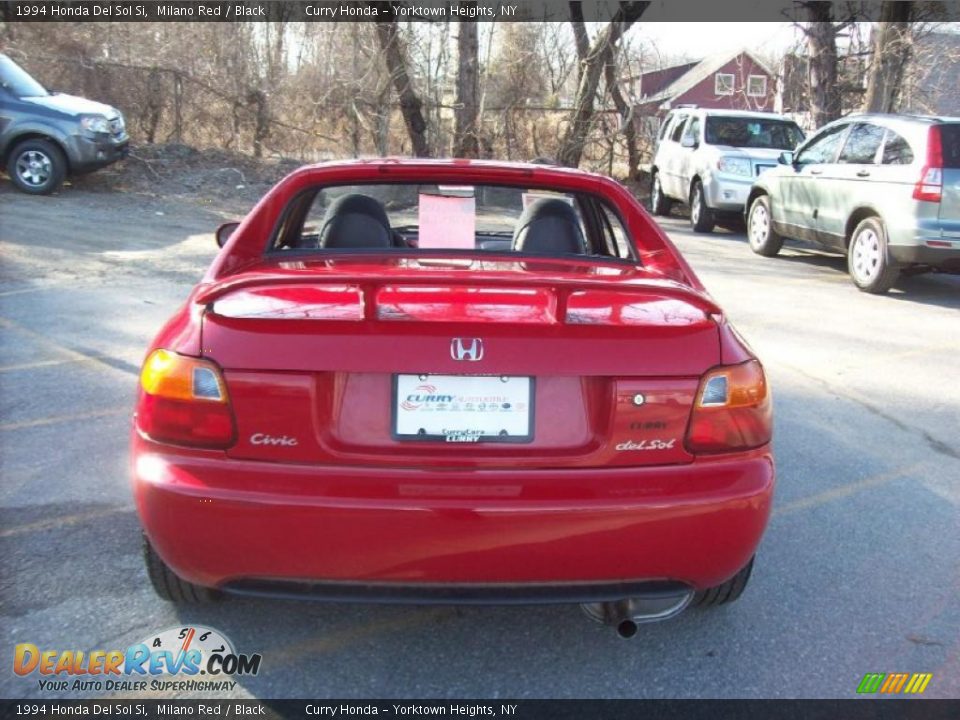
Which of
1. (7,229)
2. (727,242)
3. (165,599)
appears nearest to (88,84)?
(7,229)

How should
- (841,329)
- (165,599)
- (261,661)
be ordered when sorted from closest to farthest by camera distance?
(261,661), (165,599), (841,329)

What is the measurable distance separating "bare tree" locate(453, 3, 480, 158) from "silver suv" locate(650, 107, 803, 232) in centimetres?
395

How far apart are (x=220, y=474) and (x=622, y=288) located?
1.29 meters

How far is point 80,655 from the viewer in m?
2.69

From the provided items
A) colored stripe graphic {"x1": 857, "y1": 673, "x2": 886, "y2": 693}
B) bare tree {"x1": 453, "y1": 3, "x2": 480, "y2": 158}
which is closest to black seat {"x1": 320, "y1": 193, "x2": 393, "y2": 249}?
colored stripe graphic {"x1": 857, "y1": 673, "x2": 886, "y2": 693}

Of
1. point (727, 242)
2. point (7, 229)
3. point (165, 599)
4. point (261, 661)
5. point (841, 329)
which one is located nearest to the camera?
point (261, 661)

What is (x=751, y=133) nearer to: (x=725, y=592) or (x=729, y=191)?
(x=729, y=191)

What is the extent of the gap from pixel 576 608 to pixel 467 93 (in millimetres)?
15761

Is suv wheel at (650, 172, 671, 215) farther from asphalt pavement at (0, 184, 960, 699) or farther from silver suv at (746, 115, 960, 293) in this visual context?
asphalt pavement at (0, 184, 960, 699)

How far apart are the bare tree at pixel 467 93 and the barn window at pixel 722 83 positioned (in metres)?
41.2

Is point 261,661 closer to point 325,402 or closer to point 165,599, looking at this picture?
point 165,599

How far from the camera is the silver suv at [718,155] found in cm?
1380

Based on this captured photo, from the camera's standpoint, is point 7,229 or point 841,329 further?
point 7,229

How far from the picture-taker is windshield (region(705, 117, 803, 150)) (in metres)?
14.6
